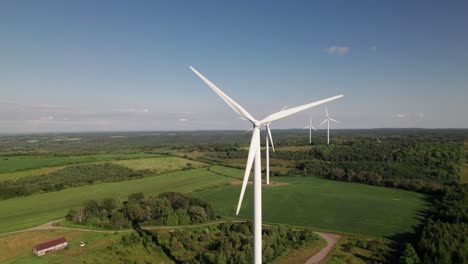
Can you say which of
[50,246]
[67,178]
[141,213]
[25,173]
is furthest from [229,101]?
[25,173]

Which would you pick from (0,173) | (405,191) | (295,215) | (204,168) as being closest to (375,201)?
(405,191)

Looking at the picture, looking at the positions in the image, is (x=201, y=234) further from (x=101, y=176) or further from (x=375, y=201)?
(x=101, y=176)

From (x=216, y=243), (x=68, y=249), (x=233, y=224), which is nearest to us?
(x=68, y=249)

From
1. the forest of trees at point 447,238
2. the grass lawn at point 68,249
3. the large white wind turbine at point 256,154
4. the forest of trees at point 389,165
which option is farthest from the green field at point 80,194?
the forest of trees at point 447,238

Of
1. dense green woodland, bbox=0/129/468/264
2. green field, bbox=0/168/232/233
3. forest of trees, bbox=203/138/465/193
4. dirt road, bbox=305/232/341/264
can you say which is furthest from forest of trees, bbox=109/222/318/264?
forest of trees, bbox=203/138/465/193

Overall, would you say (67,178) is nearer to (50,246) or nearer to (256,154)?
(50,246)

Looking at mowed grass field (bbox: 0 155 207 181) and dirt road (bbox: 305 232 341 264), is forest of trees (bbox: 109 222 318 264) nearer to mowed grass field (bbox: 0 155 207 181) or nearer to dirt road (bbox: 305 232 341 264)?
dirt road (bbox: 305 232 341 264)

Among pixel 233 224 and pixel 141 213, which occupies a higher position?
pixel 141 213
